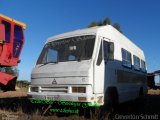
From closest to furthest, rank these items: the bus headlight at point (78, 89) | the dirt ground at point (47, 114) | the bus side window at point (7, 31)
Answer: the bus headlight at point (78, 89) < the dirt ground at point (47, 114) < the bus side window at point (7, 31)

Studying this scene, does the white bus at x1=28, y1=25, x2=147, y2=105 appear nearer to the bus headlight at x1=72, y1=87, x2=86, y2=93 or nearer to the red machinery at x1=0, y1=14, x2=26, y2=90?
the bus headlight at x1=72, y1=87, x2=86, y2=93

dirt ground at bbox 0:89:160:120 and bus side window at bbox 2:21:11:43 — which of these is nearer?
dirt ground at bbox 0:89:160:120

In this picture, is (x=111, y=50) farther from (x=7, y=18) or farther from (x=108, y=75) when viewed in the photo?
(x=7, y=18)

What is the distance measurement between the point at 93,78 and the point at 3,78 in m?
3.22

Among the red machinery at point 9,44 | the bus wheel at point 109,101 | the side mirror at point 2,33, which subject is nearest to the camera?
the bus wheel at point 109,101

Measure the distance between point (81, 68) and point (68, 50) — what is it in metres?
1.11

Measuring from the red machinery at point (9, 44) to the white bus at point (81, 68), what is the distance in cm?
92

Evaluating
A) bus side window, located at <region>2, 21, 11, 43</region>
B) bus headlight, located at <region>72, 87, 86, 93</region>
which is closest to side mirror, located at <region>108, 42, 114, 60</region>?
bus headlight, located at <region>72, 87, 86, 93</region>

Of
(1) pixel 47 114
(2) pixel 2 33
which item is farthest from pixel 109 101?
(2) pixel 2 33

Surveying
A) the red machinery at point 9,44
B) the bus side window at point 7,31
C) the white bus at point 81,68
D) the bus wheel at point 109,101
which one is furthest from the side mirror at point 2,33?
the bus wheel at point 109,101

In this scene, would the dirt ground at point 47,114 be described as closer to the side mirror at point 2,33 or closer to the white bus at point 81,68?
the white bus at point 81,68

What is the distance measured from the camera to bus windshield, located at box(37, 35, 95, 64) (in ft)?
29.2

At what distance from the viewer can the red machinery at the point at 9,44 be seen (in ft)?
32.3

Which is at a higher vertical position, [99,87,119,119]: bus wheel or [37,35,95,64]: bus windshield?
[37,35,95,64]: bus windshield
